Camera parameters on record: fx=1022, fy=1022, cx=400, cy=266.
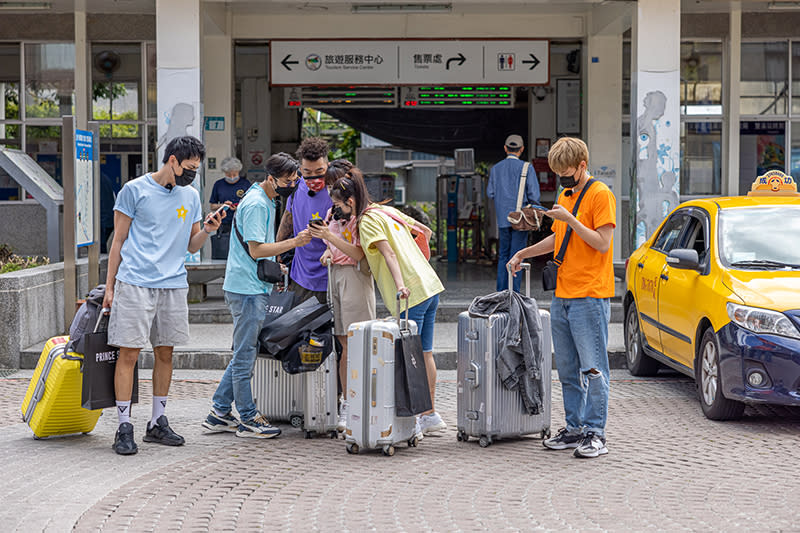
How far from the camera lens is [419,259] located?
21.7 feet

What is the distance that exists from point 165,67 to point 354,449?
300 inches

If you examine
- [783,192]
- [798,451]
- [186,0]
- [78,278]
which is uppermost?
[186,0]

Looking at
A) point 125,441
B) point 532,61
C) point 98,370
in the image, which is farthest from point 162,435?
point 532,61

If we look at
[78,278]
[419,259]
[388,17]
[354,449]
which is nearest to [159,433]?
[354,449]

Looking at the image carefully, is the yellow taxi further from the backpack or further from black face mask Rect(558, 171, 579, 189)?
the backpack

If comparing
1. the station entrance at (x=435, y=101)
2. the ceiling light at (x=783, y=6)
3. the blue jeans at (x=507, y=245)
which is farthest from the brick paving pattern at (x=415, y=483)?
the ceiling light at (x=783, y=6)

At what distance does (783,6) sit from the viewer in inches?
605

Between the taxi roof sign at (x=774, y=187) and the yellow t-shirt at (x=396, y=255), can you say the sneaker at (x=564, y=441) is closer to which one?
the yellow t-shirt at (x=396, y=255)

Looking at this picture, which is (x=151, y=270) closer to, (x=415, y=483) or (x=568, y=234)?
(x=415, y=483)

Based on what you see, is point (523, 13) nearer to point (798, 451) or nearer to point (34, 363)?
point (34, 363)

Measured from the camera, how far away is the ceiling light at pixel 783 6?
1534cm

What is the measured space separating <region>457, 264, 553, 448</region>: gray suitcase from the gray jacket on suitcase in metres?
0.06

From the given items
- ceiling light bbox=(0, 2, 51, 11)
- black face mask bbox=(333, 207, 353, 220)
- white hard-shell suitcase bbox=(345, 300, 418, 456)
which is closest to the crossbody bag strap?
white hard-shell suitcase bbox=(345, 300, 418, 456)

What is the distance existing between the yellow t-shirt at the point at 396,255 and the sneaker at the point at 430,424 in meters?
0.95
